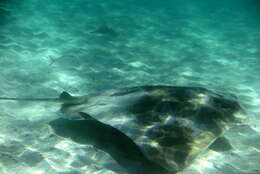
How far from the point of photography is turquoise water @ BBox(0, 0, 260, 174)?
6359 mm

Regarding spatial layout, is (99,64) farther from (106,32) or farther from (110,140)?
(110,140)

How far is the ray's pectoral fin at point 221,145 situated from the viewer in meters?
6.79

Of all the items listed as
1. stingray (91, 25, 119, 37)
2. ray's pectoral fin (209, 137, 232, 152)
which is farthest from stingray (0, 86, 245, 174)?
stingray (91, 25, 119, 37)

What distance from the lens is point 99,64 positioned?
12.9 metres

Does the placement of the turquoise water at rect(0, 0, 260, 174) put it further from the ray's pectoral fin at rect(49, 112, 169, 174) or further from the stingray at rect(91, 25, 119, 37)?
the ray's pectoral fin at rect(49, 112, 169, 174)

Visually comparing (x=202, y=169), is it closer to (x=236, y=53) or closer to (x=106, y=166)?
(x=106, y=166)

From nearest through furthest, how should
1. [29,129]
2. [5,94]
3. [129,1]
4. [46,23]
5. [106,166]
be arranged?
[106,166], [29,129], [5,94], [46,23], [129,1]

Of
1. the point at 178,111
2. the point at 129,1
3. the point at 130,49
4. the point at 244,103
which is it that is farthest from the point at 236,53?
the point at 129,1

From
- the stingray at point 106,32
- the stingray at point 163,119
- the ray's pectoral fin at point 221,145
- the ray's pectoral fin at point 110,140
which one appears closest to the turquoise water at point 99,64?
the stingray at point 106,32

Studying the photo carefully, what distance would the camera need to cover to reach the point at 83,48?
14969 mm

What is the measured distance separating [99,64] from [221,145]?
745cm

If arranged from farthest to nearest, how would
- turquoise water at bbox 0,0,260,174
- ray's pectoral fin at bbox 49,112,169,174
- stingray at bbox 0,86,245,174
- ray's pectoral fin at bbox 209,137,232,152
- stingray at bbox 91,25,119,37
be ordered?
stingray at bbox 91,25,119,37, ray's pectoral fin at bbox 209,137,232,152, turquoise water at bbox 0,0,260,174, ray's pectoral fin at bbox 49,112,169,174, stingray at bbox 0,86,245,174

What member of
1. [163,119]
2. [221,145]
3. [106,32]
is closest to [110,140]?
[163,119]

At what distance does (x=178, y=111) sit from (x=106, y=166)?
1.98m
